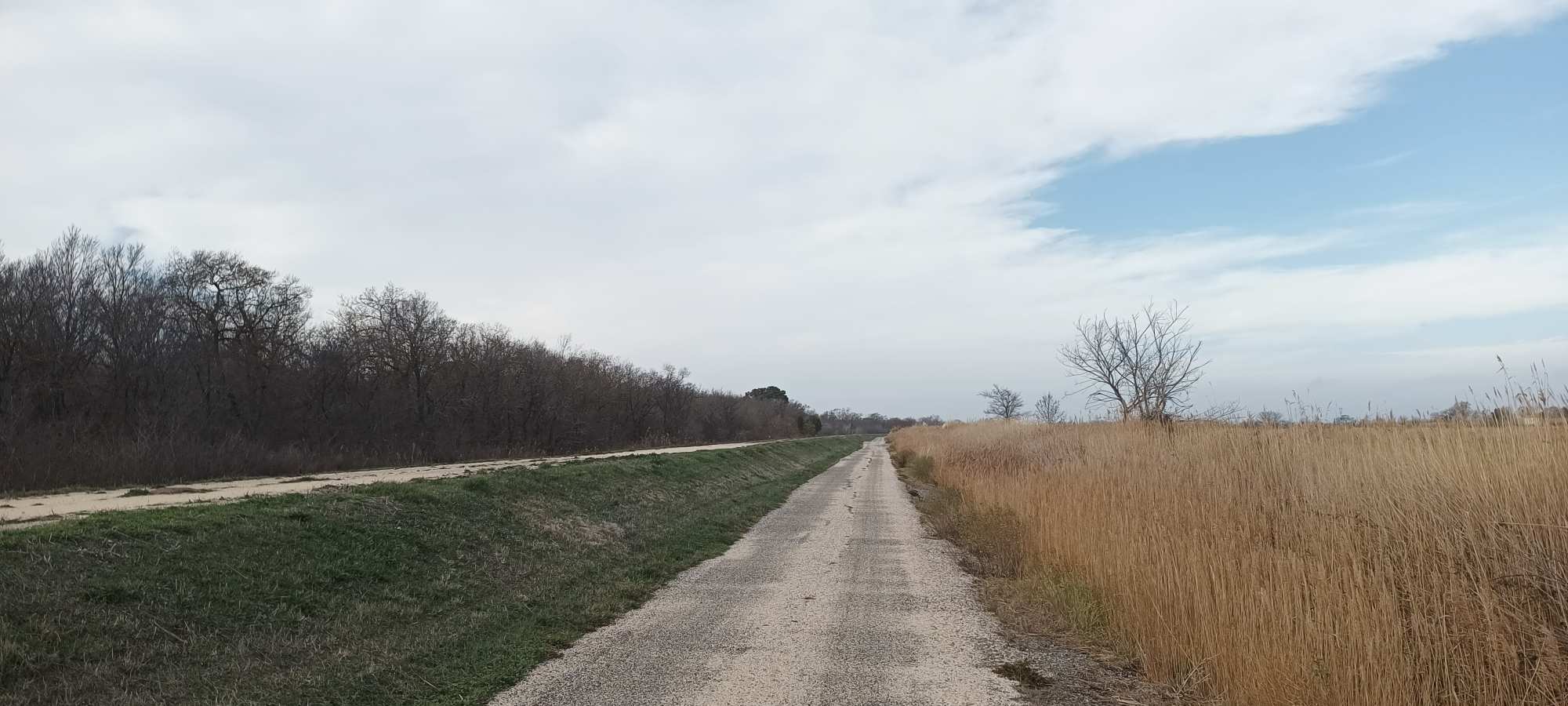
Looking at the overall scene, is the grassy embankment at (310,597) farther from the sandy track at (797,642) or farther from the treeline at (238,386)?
the treeline at (238,386)

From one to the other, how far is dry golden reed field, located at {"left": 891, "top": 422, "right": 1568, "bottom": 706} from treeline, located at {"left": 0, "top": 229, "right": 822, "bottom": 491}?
23867mm

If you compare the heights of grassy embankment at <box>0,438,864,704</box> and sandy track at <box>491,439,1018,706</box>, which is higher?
grassy embankment at <box>0,438,864,704</box>

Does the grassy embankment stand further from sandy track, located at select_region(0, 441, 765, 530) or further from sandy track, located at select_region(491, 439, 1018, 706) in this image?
sandy track, located at select_region(0, 441, 765, 530)

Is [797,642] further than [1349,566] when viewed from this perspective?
Yes

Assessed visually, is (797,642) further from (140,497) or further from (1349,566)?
(140,497)

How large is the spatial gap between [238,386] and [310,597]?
34.7 m

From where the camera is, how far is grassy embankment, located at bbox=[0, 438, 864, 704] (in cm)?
584

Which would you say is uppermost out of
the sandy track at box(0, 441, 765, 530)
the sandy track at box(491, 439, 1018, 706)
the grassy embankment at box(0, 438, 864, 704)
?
the sandy track at box(0, 441, 765, 530)

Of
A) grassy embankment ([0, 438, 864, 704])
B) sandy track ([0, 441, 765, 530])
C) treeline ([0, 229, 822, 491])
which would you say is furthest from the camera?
treeline ([0, 229, 822, 491])

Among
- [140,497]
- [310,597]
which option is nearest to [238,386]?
[140,497]

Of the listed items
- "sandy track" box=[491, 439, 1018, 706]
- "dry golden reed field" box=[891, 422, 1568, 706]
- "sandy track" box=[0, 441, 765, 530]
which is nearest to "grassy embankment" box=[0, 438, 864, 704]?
"sandy track" box=[491, 439, 1018, 706]

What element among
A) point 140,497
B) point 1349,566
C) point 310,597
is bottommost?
point 310,597

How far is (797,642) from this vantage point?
7293mm

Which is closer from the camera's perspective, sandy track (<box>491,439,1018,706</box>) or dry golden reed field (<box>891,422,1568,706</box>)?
dry golden reed field (<box>891,422,1568,706</box>)
